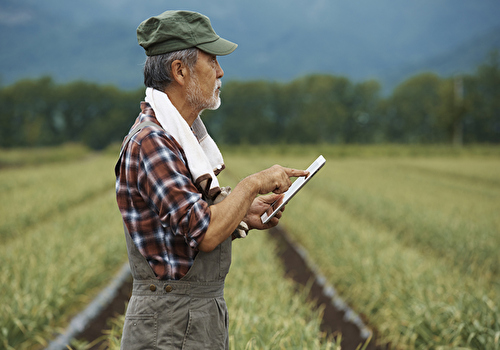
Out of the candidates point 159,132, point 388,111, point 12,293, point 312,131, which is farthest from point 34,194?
point 388,111

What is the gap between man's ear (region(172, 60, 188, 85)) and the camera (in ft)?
4.84

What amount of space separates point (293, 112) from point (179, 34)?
64.7 metres

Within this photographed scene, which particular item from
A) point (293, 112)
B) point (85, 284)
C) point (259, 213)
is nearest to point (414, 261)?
point (85, 284)

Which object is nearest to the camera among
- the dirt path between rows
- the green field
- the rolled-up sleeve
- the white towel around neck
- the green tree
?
the rolled-up sleeve

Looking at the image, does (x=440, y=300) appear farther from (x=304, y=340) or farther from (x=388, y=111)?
(x=388, y=111)

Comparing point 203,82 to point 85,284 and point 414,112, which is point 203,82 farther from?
point 414,112

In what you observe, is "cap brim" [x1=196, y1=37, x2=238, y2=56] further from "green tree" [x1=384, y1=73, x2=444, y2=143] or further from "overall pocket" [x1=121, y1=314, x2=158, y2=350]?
"green tree" [x1=384, y1=73, x2=444, y2=143]

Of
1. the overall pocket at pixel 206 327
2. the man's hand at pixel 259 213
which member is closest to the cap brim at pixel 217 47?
the man's hand at pixel 259 213

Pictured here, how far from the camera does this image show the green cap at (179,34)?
1432 mm

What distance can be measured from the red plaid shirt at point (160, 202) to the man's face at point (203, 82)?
15 centimetres

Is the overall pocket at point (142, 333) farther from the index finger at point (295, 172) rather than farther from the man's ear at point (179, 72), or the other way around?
the man's ear at point (179, 72)

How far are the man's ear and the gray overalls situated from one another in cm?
54

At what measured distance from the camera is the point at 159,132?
1379 millimetres

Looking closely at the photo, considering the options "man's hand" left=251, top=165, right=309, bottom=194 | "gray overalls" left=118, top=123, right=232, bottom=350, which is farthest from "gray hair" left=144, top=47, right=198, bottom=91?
"gray overalls" left=118, top=123, right=232, bottom=350
